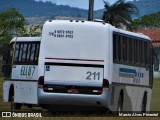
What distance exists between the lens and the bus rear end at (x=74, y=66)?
1933 centimetres

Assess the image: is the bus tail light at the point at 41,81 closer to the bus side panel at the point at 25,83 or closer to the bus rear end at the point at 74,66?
the bus rear end at the point at 74,66

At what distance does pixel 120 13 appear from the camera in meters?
36.5

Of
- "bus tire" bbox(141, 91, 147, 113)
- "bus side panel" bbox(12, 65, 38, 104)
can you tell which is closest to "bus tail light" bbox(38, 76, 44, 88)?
"bus side panel" bbox(12, 65, 38, 104)

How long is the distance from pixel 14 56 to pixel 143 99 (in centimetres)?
554

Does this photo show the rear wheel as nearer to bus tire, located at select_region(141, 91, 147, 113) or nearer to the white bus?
the white bus

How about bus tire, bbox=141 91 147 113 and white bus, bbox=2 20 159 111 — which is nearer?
white bus, bbox=2 20 159 111

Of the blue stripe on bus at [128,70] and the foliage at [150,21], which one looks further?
the foliage at [150,21]

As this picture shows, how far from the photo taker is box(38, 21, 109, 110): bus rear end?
19328 millimetres

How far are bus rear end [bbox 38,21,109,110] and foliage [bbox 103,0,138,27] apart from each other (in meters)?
16.3

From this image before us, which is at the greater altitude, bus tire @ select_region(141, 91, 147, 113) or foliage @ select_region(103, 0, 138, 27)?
foliage @ select_region(103, 0, 138, 27)

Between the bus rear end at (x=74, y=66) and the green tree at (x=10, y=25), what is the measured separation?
63.3 metres

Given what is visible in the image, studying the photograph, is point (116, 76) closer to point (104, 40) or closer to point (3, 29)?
point (104, 40)

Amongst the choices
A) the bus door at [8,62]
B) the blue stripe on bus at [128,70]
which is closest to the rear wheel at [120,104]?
the blue stripe on bus at [128,70]

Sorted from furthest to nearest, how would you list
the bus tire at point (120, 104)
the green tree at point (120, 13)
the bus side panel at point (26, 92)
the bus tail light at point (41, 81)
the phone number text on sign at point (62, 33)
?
the green tree at point (120, 13), the bus side panel at point (26, 92), the bus tire at point (120, 104), the phone number text on sign at point (62, 33), the bus tail light at point (41, 81)
